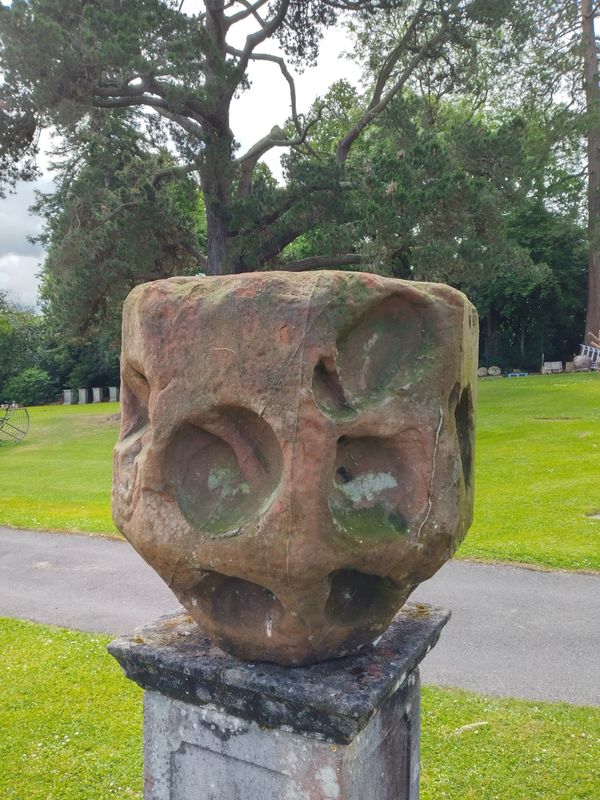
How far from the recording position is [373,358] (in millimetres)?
2621

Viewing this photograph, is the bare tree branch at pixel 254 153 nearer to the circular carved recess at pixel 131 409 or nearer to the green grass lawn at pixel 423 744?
the green grass lawn at pixel 423 744

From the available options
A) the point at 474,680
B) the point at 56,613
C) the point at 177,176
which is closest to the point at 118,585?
the point at 56,613

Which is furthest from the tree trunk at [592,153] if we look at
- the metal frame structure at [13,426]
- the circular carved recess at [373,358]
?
the circular carved recess at [373,358]

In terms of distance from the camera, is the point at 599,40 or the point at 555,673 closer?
the point at 555,673

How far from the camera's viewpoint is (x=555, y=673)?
17.5 feet

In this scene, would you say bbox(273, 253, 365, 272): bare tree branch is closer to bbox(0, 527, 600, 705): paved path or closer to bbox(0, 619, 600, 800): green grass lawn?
bbox(0, 527, 600, 705): paved path

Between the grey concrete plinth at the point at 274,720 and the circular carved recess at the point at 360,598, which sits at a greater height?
the circular carved recess at the point at 360,598

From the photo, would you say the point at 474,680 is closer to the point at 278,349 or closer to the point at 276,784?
the point at 276,784

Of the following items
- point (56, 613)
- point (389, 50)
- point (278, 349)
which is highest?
point (389, 50)

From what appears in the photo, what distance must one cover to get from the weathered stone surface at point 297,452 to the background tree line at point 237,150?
11.2 metres

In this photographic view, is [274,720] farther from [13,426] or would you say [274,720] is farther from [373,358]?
[13,426]

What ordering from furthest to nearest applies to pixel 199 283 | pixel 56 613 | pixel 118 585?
pixel 118 585 < pixel 56 613 < pixel 199 283

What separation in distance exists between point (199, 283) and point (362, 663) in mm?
1711

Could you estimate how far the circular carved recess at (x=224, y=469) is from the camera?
250 centimetres
